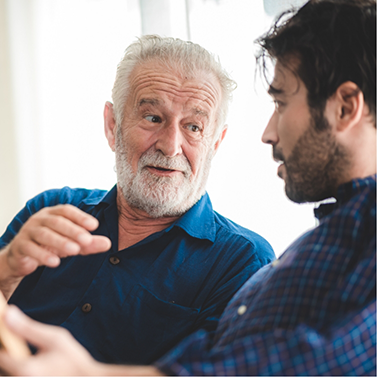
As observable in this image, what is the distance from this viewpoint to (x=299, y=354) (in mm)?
615

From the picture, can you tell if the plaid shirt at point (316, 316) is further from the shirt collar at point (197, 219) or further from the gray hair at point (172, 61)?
the gray hair at point (172, 61)

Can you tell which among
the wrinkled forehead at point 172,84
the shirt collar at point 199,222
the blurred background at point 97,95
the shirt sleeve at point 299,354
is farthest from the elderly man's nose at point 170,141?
the shirt sleeve at point 299,354

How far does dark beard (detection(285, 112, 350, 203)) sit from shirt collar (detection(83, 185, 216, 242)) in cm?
47

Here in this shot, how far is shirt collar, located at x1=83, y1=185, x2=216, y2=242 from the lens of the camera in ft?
4.44

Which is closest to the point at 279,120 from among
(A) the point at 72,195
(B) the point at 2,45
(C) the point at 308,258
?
(C) the point at 308,258

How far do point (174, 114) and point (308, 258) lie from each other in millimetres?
837

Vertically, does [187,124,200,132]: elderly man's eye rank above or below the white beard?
above

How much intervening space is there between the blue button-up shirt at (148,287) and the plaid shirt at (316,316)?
42 centimetres

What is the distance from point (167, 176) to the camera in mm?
1431

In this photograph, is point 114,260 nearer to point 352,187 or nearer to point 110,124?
point 110,124

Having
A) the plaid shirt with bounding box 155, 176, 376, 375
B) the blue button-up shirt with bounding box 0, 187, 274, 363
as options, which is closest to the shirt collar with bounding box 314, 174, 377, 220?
the plaid shirt with bounding box 155, 176, 376, 375

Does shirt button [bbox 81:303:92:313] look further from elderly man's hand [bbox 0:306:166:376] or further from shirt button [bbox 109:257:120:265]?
elderly man's hand [bbox 0:306:166:376]

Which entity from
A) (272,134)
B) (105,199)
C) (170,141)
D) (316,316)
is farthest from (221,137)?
(316,316)

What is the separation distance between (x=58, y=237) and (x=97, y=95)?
58.0 inches
